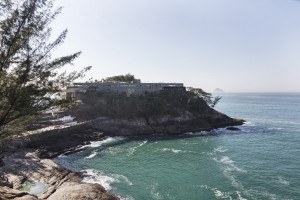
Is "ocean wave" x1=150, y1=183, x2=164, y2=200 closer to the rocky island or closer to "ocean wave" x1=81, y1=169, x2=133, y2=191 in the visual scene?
"ocean wave" x1=81, y1=169, x2=133, y2=191

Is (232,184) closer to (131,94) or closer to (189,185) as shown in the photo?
(189,185)

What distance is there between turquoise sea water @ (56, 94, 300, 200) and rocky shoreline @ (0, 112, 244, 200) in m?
4.00

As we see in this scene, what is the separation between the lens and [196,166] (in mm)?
44312

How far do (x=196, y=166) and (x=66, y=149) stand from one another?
90.6ft

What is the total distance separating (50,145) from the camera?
57.2 meters

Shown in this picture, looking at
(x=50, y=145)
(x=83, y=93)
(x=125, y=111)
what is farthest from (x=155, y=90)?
(x=50, y=145)

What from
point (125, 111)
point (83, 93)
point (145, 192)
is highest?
point (83, 93)

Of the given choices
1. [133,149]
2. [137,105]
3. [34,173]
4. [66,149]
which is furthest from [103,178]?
[137,105]

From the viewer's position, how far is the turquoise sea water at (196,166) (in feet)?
109

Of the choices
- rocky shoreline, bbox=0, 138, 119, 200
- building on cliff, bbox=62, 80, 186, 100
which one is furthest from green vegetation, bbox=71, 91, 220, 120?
rocky shoreline, bbox=0, 138, 119, 200

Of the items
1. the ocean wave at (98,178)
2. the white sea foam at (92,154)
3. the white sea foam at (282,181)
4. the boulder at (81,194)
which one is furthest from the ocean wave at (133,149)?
the boulder at (81,194)

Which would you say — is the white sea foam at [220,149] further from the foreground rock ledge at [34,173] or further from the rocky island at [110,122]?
the foreground rock ledge at [34,173]

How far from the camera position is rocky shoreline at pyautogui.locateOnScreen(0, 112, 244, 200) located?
20.1m

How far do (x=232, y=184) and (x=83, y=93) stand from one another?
59416 millimetres
